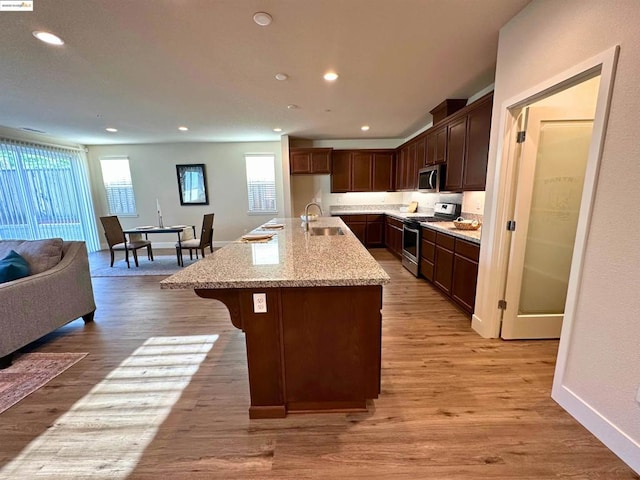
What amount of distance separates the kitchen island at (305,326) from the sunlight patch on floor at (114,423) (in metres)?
0.62

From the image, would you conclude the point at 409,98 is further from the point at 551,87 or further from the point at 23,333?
the point at 23,333

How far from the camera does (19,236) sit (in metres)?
4.81

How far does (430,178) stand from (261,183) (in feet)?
13.4

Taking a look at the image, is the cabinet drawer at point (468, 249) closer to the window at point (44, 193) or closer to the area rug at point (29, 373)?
the area rug at point (29, 373)

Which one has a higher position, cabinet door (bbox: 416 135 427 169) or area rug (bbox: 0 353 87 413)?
cabinet door (bbox: 416 135 427 169)

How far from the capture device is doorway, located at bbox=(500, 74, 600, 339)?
6.47 ft

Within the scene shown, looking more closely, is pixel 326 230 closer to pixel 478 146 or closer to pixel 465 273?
pixel 465 273

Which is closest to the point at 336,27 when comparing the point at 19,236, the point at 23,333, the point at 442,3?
the point at 442,3

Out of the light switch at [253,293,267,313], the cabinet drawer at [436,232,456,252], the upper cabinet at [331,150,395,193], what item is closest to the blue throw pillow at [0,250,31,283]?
the light switch at [253,293,267,313]

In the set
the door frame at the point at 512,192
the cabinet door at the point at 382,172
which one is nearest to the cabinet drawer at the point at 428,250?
the door frame at the point at 512,192

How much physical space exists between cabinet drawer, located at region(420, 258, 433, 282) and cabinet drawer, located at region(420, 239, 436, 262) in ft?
0.23

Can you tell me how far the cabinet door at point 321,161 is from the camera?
583 centimetres

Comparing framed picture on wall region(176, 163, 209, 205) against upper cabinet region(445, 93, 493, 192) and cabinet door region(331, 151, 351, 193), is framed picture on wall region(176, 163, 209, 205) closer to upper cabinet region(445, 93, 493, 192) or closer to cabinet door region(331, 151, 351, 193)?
cabinet door region(331, 151, 351, 193)

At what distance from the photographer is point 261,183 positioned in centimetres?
647
